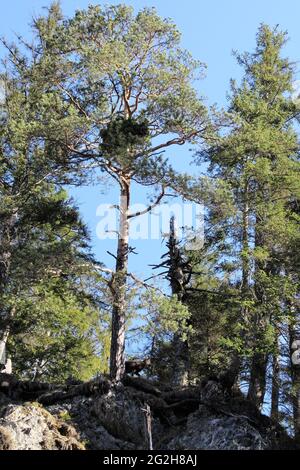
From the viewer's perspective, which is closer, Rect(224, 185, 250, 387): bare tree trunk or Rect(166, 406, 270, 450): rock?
Rect(166, 406, 270, 450): rock

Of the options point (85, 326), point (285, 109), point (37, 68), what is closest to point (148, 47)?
point (37, 68)

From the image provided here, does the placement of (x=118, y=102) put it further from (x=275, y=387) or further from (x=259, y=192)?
(x=275, y=387)

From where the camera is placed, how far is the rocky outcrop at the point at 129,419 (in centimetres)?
1391

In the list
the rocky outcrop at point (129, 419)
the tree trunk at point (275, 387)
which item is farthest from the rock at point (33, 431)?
the tree trunk at point (275, 387)

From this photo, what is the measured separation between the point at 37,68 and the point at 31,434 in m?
9.98

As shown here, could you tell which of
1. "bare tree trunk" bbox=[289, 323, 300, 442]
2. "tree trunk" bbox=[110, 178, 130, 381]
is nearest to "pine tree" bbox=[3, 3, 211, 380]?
"tree trunk" bbox=[110, 178, 130, 381]

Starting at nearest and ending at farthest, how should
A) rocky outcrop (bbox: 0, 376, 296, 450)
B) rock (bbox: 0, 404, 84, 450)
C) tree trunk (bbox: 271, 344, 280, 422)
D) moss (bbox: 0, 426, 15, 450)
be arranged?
moss (bbox: 0, 426, 15, 450) < rock (bbox: 0, 404, 84, 450) < rocky outcrop (bbox: 0, 376, 296, 450) < tree trunk (bbox: 271, 344, 280, 422)

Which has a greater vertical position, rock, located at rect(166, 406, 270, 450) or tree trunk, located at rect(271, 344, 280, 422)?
tree trunk, located at rect(271, 344, 280, 422)

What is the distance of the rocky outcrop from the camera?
13.9m

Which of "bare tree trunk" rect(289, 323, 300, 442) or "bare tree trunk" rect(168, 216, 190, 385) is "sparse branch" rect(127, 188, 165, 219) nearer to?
"bare tree trunk" rect(168, 216, 190, 385)

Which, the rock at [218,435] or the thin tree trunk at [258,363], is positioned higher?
the thin tree trunk at [258,363]

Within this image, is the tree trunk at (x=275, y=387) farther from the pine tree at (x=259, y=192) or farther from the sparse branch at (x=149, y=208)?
the sparse branch at (x=149, y=208)

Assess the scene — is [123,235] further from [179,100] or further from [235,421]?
[235,421]

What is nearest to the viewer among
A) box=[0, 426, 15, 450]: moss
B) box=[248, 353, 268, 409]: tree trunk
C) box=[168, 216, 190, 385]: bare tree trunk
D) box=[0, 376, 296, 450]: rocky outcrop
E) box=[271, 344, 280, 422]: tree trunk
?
box=[0, 426, 15, 450]: moss
